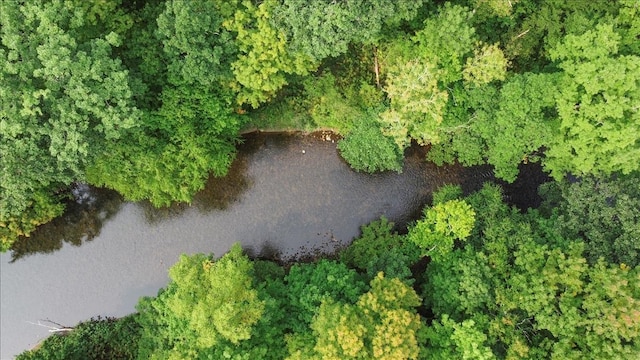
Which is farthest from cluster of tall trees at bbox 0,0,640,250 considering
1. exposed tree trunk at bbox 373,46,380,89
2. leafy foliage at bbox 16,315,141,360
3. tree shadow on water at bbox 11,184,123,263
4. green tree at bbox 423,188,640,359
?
leafy foliage at bbox 16,315,141,360

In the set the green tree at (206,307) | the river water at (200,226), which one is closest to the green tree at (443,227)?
the river water at (200,226)

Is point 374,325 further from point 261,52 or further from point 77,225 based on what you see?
point 77,225

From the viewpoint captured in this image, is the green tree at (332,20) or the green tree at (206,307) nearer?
the green tree at (332,20)

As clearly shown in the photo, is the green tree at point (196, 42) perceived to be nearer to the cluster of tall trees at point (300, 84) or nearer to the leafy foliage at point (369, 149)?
the cluster of tall trees at point (300, 84)

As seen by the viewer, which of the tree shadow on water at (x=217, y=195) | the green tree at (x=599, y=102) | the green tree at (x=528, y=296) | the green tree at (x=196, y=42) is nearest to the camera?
the green tree at (x=528, y=296)

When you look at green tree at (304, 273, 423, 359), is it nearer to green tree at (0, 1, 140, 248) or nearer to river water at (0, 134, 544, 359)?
river water at (0, 134, 544, 359)

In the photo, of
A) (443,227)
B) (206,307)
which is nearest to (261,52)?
(206,307)
